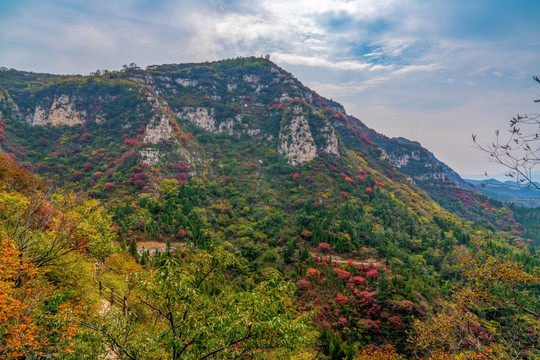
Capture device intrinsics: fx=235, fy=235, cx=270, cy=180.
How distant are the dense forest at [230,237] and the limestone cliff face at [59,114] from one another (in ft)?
2.61

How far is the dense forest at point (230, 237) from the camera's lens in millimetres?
6707

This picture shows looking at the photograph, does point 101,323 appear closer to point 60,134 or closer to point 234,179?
point 234,179

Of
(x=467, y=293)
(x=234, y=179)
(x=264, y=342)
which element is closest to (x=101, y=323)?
(x=264, y=342)

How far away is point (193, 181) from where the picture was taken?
209ft

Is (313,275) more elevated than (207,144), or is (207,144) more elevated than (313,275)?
(207,144)

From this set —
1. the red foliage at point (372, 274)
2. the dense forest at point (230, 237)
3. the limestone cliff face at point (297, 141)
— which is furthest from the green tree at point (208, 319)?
the limestone cliff face at point (297, 141)

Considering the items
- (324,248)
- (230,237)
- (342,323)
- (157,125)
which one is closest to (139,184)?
(230,237)

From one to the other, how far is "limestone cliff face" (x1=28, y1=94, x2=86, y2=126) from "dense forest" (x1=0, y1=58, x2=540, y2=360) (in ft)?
2.61

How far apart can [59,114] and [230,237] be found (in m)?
73.0

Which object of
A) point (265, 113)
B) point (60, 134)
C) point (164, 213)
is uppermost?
point (265, 113)

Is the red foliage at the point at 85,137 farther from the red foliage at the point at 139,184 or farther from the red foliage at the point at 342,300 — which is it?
the red foliage at the point at 342,300

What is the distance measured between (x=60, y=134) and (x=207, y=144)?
4351 cm

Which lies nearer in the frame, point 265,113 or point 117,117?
point 117,117

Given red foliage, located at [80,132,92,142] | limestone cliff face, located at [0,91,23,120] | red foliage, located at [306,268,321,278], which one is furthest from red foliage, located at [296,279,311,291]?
limestone cliff face, located at [0,91,23,120]
